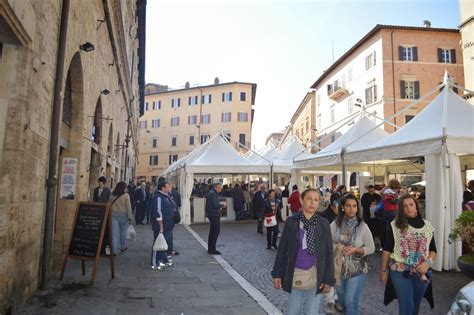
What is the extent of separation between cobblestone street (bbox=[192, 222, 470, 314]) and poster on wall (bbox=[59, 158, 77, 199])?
3.51 m

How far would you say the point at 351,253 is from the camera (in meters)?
4.38

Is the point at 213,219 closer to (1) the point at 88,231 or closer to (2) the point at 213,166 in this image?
(1) the point at 88,231

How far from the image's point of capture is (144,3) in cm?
2509

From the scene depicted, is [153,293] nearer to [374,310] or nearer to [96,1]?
[374,310]

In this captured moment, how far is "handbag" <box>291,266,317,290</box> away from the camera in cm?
358

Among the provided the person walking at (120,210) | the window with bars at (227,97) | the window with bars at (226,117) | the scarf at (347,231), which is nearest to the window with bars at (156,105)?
the window with bars at (227,97)


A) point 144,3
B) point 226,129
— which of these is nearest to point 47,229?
point 144,3

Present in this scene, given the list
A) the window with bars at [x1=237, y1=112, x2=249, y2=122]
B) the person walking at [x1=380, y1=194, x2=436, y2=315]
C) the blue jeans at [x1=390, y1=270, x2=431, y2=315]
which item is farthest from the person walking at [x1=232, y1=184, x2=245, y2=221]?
the window with bars at [x1=237, y1=112, x2=249, y2=122]

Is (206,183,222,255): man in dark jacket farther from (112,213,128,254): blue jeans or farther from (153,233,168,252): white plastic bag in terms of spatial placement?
(153,233,168,252): white plastic bag

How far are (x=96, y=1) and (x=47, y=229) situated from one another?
17.7ft

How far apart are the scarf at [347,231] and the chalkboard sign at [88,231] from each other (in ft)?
12.4

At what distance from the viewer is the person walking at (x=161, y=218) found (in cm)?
774

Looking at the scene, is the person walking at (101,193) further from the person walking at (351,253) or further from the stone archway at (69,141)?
the person walking at (351,253)

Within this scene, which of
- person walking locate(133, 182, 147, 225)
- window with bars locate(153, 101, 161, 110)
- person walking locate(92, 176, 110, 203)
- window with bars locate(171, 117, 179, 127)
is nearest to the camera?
person walking locate(92, 176, 110, 203)
